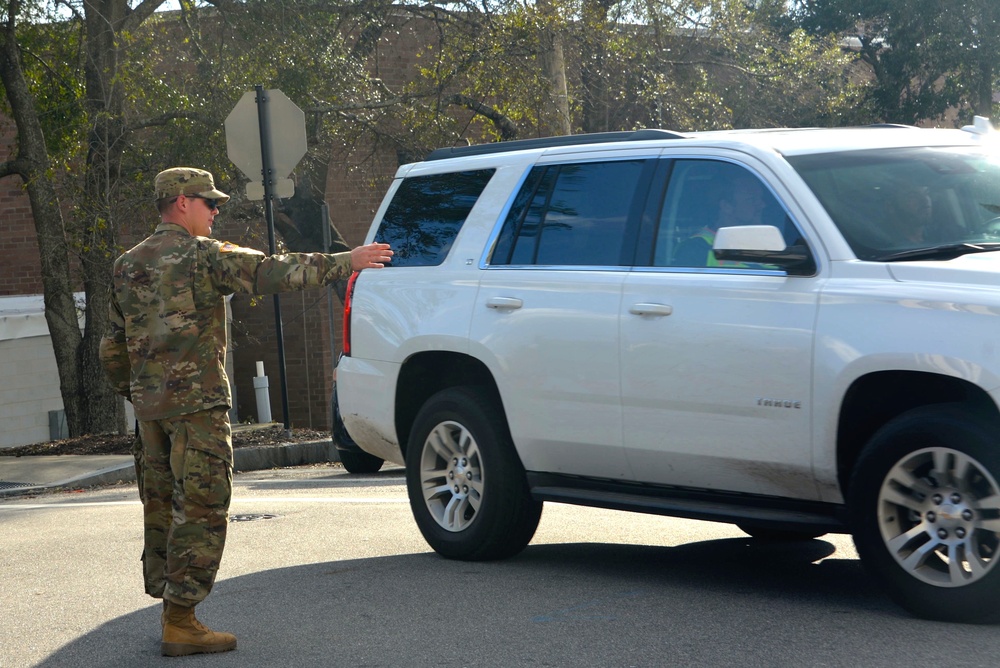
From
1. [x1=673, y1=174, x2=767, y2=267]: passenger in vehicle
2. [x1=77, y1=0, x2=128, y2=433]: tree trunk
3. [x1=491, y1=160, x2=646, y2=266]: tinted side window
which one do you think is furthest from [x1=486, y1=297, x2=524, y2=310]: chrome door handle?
[x1=77, y1=0, x2=128, y2=433]: tree trunk

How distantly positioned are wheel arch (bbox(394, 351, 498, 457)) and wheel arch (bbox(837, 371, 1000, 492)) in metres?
2.07

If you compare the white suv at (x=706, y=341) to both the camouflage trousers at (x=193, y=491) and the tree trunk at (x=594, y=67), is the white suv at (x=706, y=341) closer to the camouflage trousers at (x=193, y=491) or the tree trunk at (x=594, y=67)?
the camouflage trousers at (x=193, y=491)

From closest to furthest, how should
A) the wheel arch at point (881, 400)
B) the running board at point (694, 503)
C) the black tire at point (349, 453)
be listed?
the wheel arch at point (881, 400), the running board at point (694, 503), the black tire at point (349, 453)

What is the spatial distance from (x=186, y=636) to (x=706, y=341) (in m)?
2.40

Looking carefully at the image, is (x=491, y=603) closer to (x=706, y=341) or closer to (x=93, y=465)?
(x=706, y=341)

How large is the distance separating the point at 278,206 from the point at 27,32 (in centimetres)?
488

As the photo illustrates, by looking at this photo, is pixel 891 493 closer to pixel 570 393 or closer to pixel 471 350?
pixel 570 393

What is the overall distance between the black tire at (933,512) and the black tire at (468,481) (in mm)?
1977

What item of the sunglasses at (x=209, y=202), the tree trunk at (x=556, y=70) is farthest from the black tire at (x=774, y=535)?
the tree trunk at (x=556, y=70)

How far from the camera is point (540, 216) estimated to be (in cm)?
727

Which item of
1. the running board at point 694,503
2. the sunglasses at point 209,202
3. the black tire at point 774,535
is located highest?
the sunglasses at point 209,202

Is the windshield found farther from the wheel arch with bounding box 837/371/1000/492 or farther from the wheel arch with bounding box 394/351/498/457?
the wheel arch with bounding box 394/351/498/457

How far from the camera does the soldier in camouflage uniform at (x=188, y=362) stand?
569 cm

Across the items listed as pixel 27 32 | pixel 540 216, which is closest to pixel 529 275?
pixel 540 216
